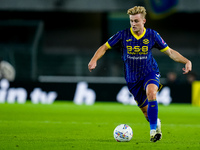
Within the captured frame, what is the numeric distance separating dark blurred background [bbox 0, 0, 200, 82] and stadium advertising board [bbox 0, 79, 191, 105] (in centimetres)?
160

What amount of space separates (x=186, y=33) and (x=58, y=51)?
6.83 meters

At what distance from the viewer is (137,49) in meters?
7.80

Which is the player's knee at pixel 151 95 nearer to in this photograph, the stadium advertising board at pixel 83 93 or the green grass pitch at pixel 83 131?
the green grass pitch at pixel 83 131

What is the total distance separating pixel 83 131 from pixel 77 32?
62.4 feet

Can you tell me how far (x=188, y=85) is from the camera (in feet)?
59.8

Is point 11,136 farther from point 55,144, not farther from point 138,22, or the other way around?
point 138,22

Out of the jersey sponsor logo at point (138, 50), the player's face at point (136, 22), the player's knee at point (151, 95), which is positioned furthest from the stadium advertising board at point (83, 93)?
the player's knee at point (151, 95)

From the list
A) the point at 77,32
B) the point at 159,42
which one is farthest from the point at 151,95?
the point at 77,32

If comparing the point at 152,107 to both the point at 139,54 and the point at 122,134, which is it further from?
the point at 139,54

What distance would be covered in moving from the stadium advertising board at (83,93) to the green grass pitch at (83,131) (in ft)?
12.6

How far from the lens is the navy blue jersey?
7809 mm

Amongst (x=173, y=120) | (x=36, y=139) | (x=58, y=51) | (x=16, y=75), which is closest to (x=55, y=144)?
(x=36, y=139)

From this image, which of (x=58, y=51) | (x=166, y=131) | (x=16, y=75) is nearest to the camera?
(x=166, y=131)

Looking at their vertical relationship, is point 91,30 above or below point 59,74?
above
